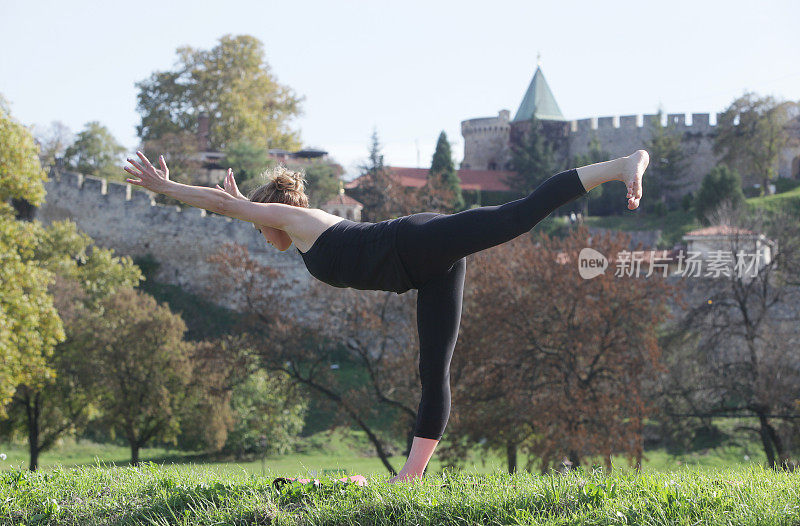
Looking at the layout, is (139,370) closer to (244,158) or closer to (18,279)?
(18,279)

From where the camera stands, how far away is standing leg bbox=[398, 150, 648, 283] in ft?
11.7

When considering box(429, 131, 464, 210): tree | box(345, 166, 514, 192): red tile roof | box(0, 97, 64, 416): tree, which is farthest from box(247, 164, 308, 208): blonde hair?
box(345, 166, 514, 192): red tile roof

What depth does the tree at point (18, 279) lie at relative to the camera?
13.2m

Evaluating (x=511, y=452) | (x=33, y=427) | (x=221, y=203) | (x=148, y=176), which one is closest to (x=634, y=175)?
(x=221, y=203)

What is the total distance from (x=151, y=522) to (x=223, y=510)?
307 mm

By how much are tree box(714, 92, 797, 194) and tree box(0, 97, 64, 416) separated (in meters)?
41.1

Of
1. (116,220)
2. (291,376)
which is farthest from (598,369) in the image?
(116,220)

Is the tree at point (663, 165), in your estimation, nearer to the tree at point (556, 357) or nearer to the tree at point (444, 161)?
the tree at point (444, 161)

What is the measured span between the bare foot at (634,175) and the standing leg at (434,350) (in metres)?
0.85

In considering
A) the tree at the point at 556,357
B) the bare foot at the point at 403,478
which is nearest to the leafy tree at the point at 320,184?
the tree at the point at 556,357

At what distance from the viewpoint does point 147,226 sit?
3278 cm

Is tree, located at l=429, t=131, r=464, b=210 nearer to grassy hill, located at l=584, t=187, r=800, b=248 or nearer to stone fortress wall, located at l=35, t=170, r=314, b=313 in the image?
grassy hill, located at l=584, t=187, r=800, b=248

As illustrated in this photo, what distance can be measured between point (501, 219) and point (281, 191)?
3.91ft

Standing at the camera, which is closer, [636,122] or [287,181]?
[287,181]
